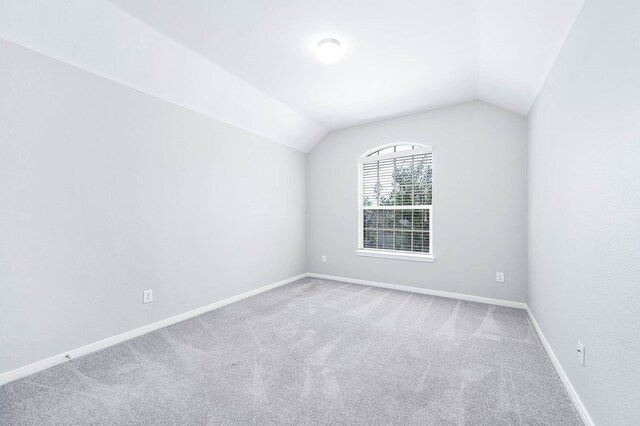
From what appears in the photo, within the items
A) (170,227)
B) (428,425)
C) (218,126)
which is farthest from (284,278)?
(428,425)

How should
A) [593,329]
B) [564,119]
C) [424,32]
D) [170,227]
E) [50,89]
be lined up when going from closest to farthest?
[593,329] < [564,119] < [50,89] < [424,32] < [170,227]

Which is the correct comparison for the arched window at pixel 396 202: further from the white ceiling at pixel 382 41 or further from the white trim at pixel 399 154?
the white ceiling at pixel 382 41

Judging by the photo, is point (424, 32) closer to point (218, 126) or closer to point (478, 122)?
point (478, 122)

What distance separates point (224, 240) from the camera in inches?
136

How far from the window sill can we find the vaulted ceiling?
7.04 ft

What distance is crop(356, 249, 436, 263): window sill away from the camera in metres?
3.81

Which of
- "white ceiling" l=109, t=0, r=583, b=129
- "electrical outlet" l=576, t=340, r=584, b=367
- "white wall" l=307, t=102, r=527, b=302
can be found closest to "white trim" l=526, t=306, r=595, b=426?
"electrical outlet" l=576, t=340, r=584, b=367

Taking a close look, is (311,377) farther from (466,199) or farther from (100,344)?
(466,199)

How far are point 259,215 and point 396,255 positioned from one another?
2176 mm

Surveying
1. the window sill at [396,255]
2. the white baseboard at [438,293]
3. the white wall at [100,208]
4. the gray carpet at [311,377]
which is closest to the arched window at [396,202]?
the window sill at [396,255]

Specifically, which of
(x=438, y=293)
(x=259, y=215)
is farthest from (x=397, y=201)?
(x=259, y=215)

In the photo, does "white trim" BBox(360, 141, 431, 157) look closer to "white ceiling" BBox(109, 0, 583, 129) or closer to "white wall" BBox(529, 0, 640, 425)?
"white ceiling" BBox(109, 0, 583, 129)

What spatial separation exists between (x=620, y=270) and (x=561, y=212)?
2.87 ft

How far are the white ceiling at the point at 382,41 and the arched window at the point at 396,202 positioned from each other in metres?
1.03
